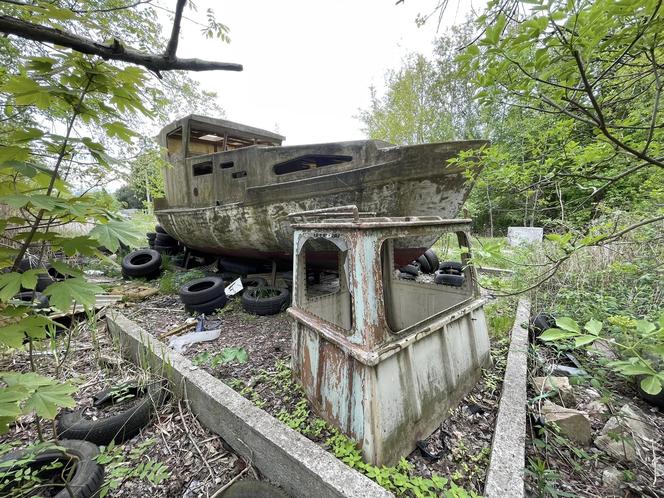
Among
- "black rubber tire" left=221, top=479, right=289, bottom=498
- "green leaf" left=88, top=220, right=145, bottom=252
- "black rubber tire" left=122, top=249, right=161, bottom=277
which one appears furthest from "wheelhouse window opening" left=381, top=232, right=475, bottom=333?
"black rubber tire" left=122, top=249, right=161, bottom=277

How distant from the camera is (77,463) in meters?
1.73

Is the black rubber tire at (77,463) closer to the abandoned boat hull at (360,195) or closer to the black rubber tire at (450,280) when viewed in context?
the abandoned boat hull at (360,195)

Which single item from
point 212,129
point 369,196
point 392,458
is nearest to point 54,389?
point 392,458

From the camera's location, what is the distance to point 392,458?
5.67 ft

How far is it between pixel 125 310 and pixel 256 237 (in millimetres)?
2494

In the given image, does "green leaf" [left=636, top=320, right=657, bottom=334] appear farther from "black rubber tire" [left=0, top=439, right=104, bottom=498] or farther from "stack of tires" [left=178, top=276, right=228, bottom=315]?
"stack of tires" [left=178, top=276, right=228, bottom=315]

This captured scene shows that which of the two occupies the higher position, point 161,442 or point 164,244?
point 164,244

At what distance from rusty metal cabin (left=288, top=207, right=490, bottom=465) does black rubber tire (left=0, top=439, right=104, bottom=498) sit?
1444mm

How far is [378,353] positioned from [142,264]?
6.65 meters

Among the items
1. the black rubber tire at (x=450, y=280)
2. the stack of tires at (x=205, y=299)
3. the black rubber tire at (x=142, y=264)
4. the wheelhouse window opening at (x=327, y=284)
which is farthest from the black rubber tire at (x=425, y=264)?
the black rubber tire at (x=142, y=264)

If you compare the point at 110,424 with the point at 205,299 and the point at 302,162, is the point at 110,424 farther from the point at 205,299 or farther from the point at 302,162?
the point at 302,162

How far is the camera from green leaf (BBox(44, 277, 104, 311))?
111 centimetres

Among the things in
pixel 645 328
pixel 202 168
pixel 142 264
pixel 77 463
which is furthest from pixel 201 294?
pixel 645 328

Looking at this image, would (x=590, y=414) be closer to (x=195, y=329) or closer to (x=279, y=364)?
(x=279, y=364)
